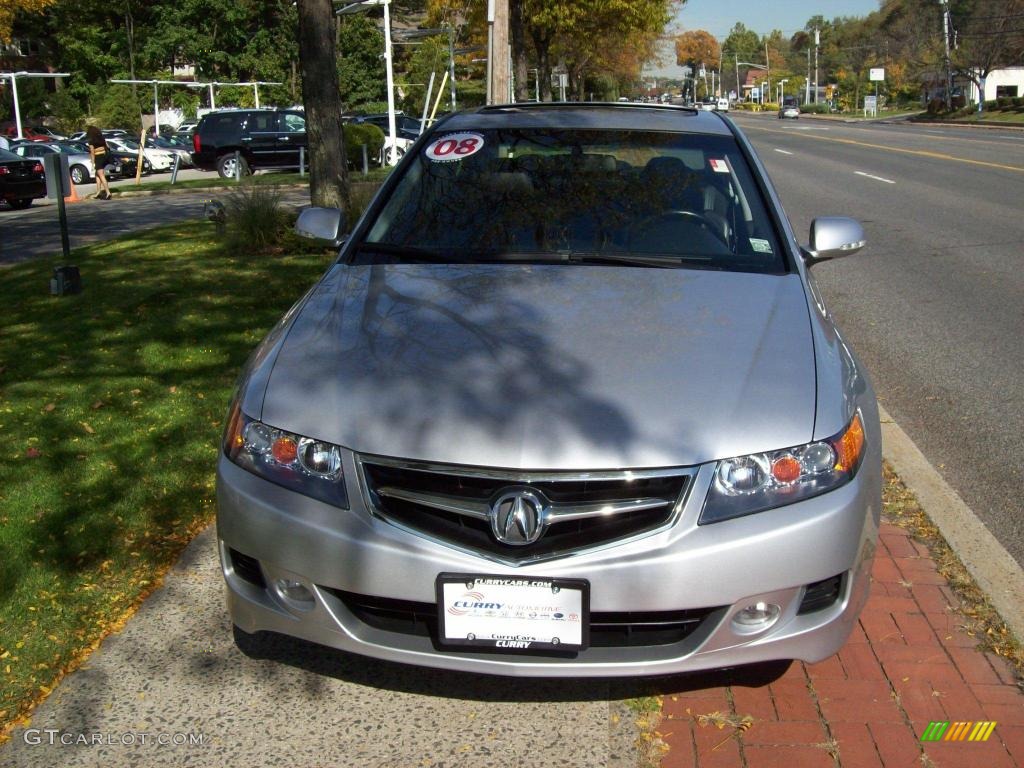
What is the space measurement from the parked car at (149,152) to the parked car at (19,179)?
1214 cm

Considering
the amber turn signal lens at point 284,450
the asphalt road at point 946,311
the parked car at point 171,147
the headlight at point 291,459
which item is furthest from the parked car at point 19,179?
the amber turn signal lens at point 284,450

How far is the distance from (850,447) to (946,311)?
6.21 metres

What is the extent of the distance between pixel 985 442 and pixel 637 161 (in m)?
2.45

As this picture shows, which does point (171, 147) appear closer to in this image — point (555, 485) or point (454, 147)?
point (454, 147)

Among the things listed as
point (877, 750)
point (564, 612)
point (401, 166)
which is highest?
point (401, 166)

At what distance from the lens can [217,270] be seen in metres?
10.4

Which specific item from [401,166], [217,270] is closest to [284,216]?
[217,270]

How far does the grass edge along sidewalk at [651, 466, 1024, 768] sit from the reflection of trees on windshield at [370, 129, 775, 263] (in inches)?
55.6

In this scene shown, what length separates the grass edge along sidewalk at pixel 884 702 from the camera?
2.90m

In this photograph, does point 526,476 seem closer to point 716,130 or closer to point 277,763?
point 277,763

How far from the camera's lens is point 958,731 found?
9.77 feet

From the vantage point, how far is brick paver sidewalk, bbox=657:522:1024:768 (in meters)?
2.88

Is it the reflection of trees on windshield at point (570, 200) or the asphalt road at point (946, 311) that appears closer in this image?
the reflection of trees on windshield at point (570, 200)

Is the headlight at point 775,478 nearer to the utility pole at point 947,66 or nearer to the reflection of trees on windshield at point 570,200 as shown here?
the reflection of trees on windshield at point 570,200
